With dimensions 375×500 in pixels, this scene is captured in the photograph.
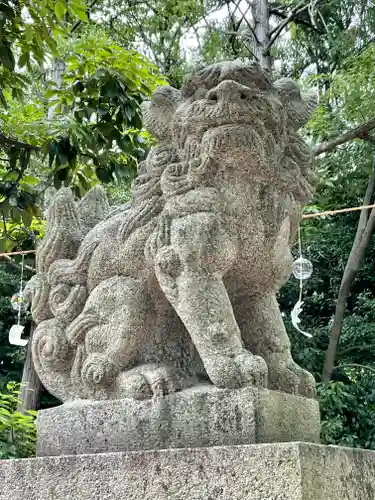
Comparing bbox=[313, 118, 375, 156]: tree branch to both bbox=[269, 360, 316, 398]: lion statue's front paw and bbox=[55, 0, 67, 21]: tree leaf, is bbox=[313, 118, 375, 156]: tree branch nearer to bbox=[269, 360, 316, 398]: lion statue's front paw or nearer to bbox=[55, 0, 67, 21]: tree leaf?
bbox=[55, 0, 67, 21]: tree leaf

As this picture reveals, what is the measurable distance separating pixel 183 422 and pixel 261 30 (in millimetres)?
6289

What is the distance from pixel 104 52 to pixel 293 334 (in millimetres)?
4192

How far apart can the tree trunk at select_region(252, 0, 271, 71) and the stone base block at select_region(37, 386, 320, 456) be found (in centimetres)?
574

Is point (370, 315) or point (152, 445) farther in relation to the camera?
point (370, 315)

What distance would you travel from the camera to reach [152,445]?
1759 millimetres

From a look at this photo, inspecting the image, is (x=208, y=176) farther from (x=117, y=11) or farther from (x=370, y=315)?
(x=117, y=11)

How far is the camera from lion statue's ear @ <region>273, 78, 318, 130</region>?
6.70 feet

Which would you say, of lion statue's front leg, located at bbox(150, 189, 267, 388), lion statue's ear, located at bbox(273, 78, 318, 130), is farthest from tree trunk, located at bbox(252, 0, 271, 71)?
lion statue's front leg, located at bbox(150, 189, 267, 388)

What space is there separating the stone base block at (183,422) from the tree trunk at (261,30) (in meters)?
5.74

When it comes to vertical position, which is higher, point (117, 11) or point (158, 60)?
point (117, 11)

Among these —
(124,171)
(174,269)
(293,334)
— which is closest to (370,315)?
(293,334)

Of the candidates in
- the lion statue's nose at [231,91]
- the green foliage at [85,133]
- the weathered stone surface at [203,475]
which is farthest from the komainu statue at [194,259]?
the green foliage at [85,133]

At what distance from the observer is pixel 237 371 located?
1.72 meters

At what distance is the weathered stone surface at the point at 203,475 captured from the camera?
1497 millimetres
